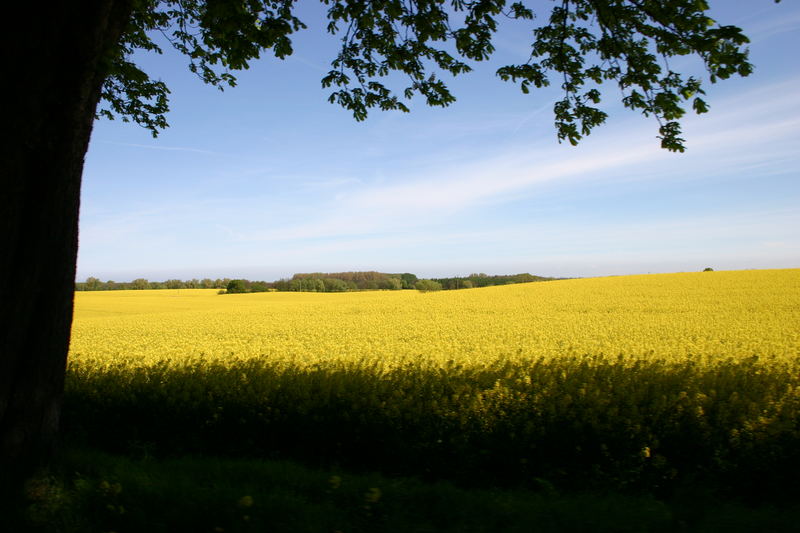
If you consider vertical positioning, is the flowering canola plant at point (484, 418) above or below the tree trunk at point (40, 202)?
below

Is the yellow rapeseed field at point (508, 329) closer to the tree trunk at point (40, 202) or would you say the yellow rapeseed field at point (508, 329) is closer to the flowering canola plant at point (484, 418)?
the flowering canola plant at point (484, 418)

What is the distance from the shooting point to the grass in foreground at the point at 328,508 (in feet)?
10.8

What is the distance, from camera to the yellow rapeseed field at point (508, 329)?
41.8 ft

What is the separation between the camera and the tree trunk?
383cm

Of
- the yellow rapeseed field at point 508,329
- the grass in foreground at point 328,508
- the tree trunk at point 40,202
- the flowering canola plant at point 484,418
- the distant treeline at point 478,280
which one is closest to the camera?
the grass in foreground at point 328,508

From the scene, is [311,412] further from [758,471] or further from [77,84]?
[758,471]

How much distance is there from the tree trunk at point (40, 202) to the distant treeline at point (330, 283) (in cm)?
5875

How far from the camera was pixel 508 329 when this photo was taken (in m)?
18.7

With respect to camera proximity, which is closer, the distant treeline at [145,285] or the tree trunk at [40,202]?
the tree trunk at [40,202]

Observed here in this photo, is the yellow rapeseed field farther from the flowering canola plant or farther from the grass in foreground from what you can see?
the grass in foreground

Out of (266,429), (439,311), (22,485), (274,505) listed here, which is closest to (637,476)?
(274,505)

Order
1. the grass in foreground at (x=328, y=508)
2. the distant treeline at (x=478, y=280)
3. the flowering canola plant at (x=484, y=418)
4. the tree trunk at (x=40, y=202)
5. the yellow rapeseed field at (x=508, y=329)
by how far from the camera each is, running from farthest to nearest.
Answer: the distant treeline at (x=478, y=280) < the yellow rapeseed field at (x=508, y=329) < the flowering canola plant at (x=484, y=418) < the tree trunk at (x=40, y=202) < the grass in foreground at (x=328, y=508)

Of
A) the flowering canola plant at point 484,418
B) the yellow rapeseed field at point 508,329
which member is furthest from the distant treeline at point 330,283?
the flowering canola plant at point 484,418

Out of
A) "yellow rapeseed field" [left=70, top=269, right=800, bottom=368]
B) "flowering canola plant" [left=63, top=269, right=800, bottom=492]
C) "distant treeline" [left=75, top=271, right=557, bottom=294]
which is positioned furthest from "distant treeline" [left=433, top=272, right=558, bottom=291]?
"flowering canola plant" [left=63, top=269, right=800, bottom=492]
